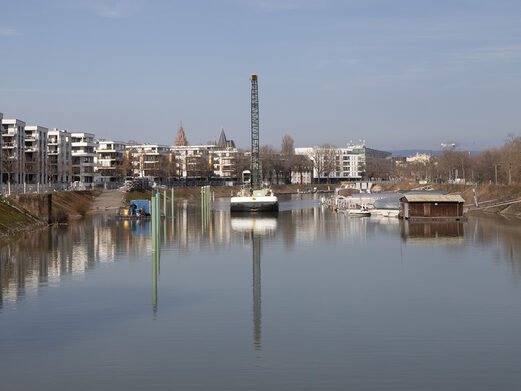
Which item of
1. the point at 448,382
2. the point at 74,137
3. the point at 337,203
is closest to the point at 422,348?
the point at 448,382

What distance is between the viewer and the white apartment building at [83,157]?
174462 mm

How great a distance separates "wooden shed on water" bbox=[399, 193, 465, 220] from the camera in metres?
80.1

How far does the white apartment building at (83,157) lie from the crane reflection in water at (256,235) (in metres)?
90.9

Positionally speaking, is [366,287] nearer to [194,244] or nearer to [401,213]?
[194,244]

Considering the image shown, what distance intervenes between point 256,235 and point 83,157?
4793 inches

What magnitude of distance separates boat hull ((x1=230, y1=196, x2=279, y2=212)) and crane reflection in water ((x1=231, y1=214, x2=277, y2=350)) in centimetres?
181

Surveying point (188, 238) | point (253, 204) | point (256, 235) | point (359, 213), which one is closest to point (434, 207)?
point (359, 213)

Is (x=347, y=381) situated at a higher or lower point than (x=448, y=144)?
lower

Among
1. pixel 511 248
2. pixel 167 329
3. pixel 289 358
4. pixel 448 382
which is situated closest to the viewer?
pixel 448 382

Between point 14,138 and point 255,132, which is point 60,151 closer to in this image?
point 14,138

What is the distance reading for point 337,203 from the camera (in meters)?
118

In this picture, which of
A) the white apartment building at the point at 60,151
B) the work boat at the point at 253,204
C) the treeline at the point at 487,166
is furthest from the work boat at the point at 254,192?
the white apartment building at the point at 60,151

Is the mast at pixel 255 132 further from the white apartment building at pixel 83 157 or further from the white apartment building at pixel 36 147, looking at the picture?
the white apartment building at pixel 83 157

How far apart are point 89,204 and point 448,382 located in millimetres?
86396
